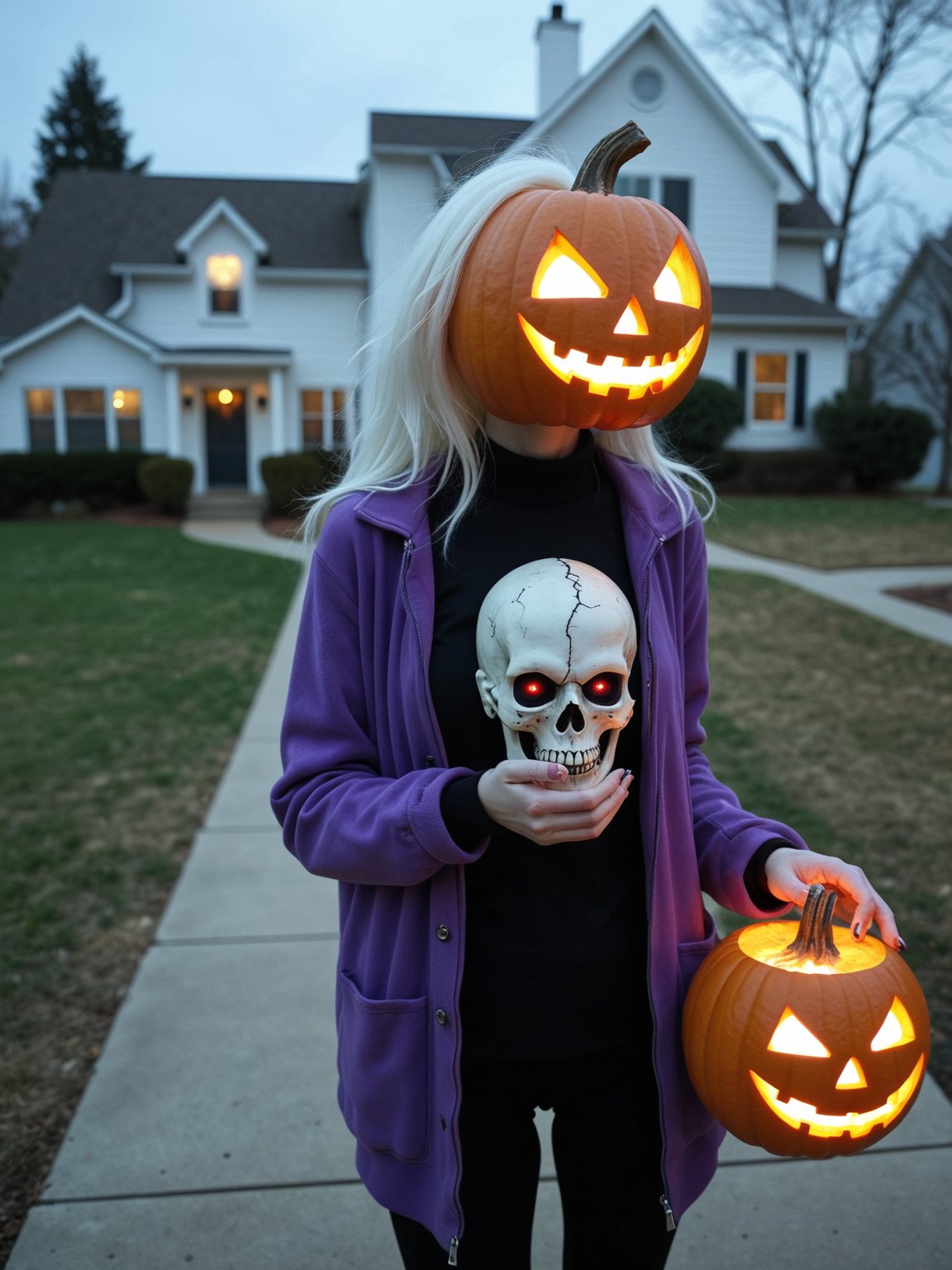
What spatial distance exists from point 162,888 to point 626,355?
3.75m

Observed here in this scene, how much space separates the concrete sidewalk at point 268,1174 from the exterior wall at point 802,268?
2501 cm

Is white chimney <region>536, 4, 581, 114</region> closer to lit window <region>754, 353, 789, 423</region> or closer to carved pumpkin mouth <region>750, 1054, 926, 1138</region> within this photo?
lit window <region>754, 353, 789, 423</region>

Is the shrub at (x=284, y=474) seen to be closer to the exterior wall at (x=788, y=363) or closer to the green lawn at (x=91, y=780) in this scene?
the green lawn at (x=91, y=780)

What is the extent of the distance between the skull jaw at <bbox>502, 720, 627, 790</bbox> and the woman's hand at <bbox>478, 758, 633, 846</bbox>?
2 centimetres

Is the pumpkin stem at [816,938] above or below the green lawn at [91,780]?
above

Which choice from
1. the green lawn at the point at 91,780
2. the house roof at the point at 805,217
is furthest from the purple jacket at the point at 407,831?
the house roof at the point at 805,217

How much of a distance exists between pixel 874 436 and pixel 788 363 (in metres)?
2.59

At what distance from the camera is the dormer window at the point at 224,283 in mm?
23453

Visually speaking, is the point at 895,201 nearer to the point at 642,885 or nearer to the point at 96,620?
the point at 96,620

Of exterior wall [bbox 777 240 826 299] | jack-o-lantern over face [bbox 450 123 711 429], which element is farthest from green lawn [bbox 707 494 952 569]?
jack-o-lantern over face [bbox 450 123 711 429]

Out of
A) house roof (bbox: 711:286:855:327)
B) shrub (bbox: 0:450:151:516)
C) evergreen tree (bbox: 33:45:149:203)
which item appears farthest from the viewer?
evergreen tree (bbox: 33:45:149:203)

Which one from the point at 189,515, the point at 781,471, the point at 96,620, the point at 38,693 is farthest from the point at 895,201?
the point at 38,693

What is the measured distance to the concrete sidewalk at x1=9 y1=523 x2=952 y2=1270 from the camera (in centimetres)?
260

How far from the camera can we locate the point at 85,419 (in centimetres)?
2323
